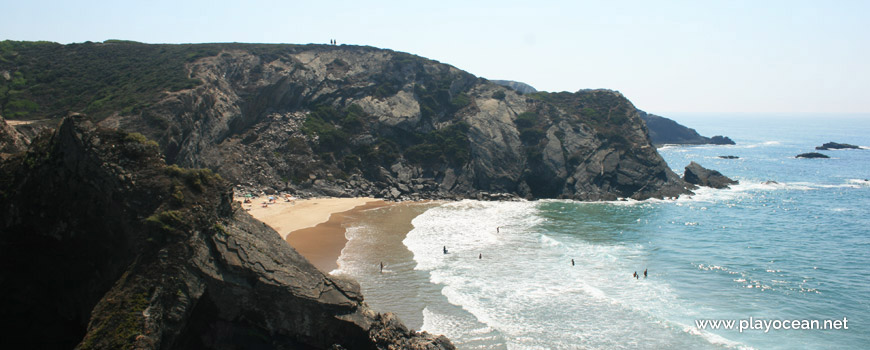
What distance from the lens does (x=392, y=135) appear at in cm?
6625

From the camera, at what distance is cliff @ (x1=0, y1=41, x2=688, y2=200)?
5166cm

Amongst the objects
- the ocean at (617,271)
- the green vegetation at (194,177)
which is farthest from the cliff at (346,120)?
the green vegetation at (194,177)

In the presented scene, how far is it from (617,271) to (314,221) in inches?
977

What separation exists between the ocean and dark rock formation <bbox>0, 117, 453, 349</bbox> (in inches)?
368

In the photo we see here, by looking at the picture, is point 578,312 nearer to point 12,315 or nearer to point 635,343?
point 635,343

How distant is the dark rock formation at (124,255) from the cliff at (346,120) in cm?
3279

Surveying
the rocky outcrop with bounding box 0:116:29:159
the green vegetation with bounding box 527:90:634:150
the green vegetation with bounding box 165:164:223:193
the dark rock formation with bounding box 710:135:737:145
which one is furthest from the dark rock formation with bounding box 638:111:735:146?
the rocky outcrop with bounding box 0:116:29:159

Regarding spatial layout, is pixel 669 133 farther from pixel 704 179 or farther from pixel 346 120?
pixel 346 120

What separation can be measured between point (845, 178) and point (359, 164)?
72.6 meters

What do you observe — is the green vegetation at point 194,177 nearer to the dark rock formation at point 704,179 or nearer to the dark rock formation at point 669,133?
the dark rock formation at point 704,179

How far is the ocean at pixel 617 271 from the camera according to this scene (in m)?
22.1

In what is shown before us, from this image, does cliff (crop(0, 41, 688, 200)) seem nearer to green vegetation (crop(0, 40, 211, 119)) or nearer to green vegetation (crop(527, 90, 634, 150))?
green vegetation (crop(0, 40, 211, 119))

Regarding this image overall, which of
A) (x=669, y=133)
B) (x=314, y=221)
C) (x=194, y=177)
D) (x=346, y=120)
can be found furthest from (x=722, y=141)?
(x=194, y=177)

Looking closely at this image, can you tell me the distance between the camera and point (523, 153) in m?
65.8
